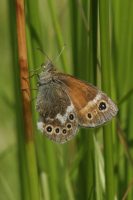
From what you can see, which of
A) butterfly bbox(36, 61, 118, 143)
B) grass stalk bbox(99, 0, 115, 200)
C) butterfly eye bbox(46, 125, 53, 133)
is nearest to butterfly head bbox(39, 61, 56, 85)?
butterfly bbox(36, 61, 118, 143)

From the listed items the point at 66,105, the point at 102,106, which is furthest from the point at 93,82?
the point at 66,105

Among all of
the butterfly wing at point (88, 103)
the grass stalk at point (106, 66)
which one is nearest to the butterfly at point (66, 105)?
the butterfly wing at point (88, 103)

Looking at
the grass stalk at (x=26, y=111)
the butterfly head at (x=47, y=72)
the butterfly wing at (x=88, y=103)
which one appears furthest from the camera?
the butterfly head at (x=47, y=72)

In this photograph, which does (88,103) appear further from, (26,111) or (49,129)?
(26,111)

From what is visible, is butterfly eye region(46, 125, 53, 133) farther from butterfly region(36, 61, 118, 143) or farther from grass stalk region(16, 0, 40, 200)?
grass stalk region(16, 0, 40, 200)

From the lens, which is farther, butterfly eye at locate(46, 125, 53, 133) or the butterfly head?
the butterfly head

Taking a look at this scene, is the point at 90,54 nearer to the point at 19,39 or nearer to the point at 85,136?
the point at 19,39

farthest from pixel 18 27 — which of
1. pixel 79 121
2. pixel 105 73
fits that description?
pixel 79 121

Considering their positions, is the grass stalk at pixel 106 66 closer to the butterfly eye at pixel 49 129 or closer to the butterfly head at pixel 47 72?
the butterfly eye at pixel 49 129
